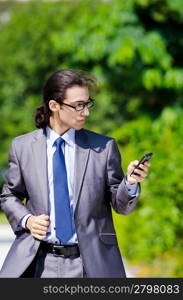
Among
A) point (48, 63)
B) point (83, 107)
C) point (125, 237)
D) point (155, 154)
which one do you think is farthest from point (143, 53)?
point (48, 63)

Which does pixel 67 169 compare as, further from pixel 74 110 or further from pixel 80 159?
pixel 74 110

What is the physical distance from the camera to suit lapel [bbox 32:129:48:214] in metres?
4.40

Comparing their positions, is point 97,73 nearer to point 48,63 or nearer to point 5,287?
point 5,287

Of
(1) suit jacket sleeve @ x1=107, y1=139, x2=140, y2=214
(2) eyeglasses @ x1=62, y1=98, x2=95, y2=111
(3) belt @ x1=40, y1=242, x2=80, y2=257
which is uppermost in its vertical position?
(2) eyeglasses @ x1=62, y1=98, x2=95, y2=111

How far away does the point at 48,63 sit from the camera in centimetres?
3184

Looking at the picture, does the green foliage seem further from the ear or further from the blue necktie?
the blue necktie

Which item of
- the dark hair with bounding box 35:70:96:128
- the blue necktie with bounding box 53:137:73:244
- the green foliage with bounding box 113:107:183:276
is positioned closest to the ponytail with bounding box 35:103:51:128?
the dark hair with bounding box 35:70:96:128

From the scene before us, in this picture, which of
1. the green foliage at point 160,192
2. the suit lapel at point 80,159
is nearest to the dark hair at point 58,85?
the suit lapel at point 80,159

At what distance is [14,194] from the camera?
458cm

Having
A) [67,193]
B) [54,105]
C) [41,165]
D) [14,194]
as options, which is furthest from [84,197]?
[54,105]

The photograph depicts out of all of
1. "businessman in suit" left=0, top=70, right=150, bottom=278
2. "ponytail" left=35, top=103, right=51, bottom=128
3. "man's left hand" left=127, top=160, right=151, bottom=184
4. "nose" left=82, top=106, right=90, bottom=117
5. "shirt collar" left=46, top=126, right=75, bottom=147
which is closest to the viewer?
"man's left hand" left=127, top=160, right=151, bottom=184

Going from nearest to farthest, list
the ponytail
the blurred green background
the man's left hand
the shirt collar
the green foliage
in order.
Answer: the man's left hand, the shirt collar, the ponytail, the green foliage, the blurred green background

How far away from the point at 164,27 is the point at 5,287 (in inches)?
514

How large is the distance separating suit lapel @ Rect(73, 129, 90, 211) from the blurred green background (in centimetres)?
146
